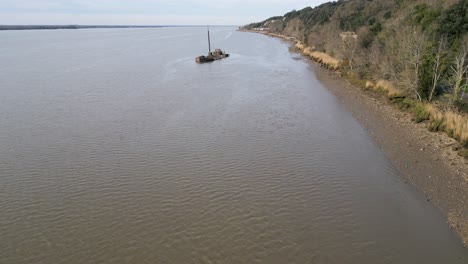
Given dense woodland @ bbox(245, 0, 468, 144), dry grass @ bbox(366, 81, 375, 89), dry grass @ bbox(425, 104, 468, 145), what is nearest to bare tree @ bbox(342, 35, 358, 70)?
dense woodland @ bbox(245, 0, 468, 144)

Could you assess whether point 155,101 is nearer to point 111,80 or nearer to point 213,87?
point 213,87

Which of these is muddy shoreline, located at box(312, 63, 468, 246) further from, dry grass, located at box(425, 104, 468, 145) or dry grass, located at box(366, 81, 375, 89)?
dry grass, located at box(366, 81, 375, 89)

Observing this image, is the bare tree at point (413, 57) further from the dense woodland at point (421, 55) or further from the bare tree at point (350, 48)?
the bare tree at point (350, 48)

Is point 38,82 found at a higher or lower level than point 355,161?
higher

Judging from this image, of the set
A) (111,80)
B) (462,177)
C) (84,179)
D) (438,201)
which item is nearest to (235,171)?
(84,179)

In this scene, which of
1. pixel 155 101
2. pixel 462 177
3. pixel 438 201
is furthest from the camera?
pixel 155 101

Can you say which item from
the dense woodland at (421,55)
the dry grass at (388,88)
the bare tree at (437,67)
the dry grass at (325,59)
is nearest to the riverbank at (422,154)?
the dry grass at (388,88)

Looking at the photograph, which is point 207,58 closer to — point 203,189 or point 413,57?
point 413,57
